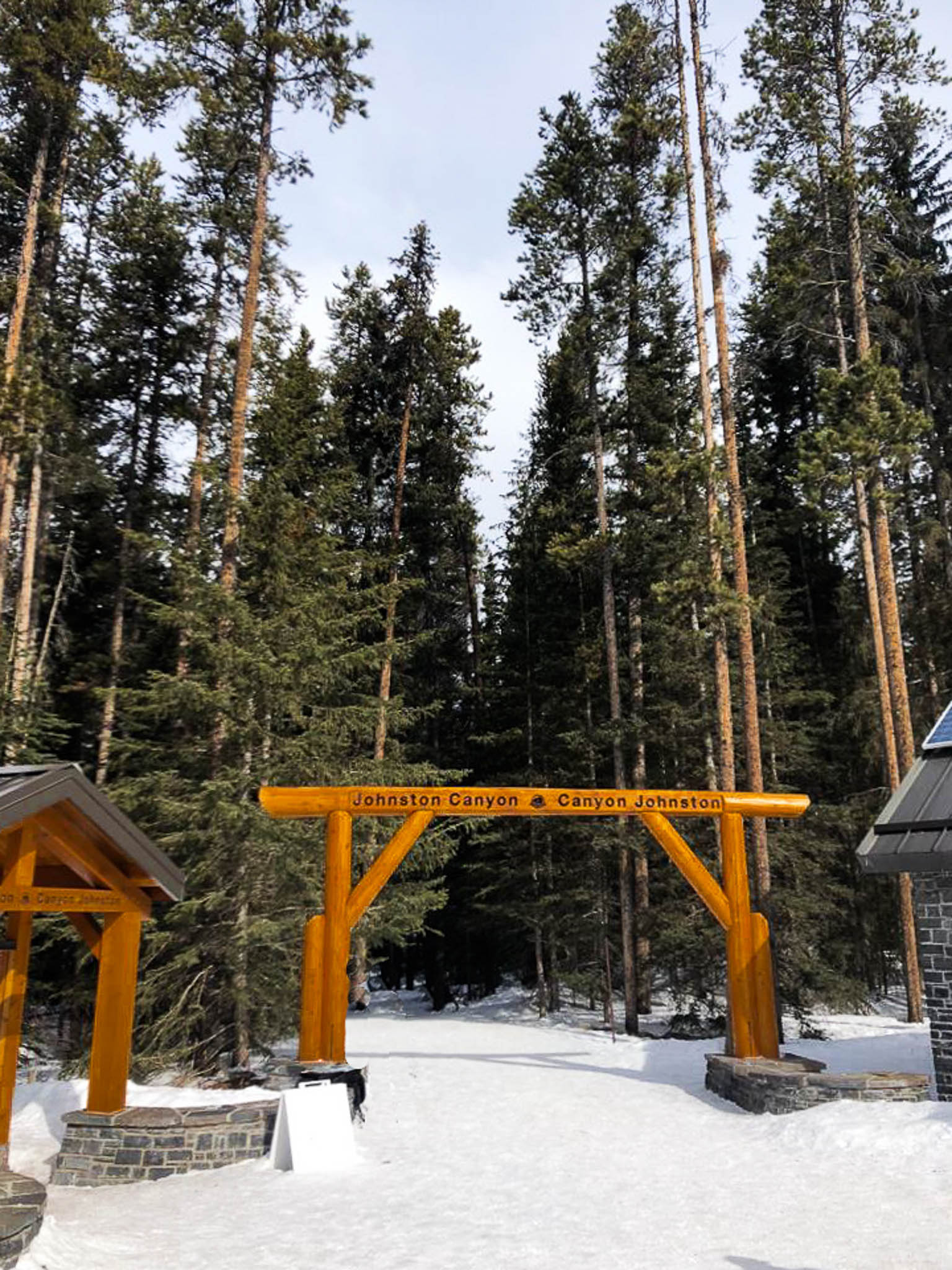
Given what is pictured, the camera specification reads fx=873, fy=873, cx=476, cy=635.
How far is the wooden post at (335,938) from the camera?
9773 mm

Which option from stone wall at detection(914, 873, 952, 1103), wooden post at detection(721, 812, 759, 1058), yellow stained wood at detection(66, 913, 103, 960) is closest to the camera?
yellow stained wood at detection(66, 913, 103, 960)

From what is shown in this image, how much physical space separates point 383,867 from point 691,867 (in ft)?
12.2

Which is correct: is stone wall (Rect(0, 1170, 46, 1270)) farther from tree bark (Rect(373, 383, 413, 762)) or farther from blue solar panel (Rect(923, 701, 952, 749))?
tree bark (Rect(373, 383, 413, 762))

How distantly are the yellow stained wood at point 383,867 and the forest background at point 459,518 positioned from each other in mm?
1889

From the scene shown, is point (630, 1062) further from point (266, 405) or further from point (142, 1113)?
point (266, 405)

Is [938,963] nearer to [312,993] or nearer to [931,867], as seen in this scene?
[931,867]

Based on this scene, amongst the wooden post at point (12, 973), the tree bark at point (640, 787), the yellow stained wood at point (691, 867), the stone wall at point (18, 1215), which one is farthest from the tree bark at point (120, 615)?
the tree bark at point (640, 787)

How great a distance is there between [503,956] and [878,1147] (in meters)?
18.3

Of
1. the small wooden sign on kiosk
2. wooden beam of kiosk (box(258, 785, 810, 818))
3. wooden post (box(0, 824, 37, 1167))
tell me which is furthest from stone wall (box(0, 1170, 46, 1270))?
wooden beam of kiosk (box(258, 785, 810, 818))

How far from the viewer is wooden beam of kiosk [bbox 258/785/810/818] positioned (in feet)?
33.4

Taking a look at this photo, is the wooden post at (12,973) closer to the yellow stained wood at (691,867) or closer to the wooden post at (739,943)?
the yellow stained wood at (691,867)

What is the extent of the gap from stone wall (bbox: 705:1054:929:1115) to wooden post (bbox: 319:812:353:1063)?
4421 millimetres

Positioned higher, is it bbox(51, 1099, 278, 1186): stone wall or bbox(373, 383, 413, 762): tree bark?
bbox(373, 383, 413, 762): tree bark

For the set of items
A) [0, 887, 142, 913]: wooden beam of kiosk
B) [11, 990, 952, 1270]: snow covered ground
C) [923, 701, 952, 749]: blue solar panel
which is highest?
[923, 701, 952, 749]: blue solar panel
